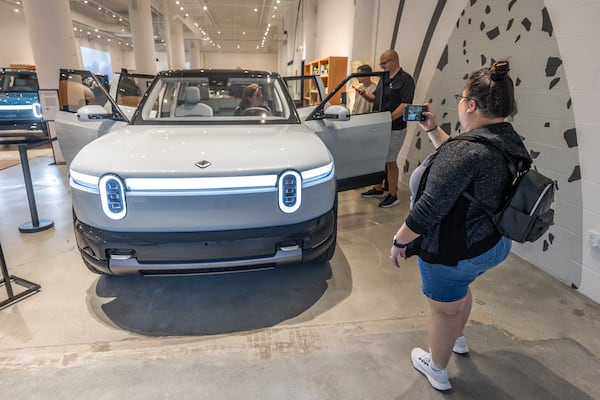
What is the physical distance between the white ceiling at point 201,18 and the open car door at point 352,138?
44.2 feet

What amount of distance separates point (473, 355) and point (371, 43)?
6132 millimetres

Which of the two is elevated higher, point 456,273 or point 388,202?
point 456,273

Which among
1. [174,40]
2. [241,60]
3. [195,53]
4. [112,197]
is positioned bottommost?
[112,197]

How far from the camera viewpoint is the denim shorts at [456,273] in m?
1.39

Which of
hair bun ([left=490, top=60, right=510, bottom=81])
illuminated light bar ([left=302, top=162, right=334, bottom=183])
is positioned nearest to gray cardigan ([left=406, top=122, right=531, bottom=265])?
hair bun ([left=490, top=60, right=510, bottom=81])

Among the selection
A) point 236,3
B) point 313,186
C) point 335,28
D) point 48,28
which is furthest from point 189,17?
point 313,186

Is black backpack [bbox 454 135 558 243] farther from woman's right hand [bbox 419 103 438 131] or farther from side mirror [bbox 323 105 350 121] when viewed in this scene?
side mirror [bbox 323 105 350 121]

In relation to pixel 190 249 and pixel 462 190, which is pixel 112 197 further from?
pixel 462 190

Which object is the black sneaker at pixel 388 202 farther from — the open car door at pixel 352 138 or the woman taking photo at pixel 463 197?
the woman taking photo at pixel 463 197

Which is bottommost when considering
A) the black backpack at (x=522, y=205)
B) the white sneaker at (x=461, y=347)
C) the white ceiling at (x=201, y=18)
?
the white sneaker at (x=461, y=347)

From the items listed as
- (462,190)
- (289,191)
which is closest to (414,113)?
(462,190)

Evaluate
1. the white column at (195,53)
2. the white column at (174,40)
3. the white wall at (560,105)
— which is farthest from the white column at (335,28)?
the white column at (195,53)

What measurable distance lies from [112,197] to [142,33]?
42.2 ft

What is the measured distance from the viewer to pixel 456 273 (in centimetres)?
142
